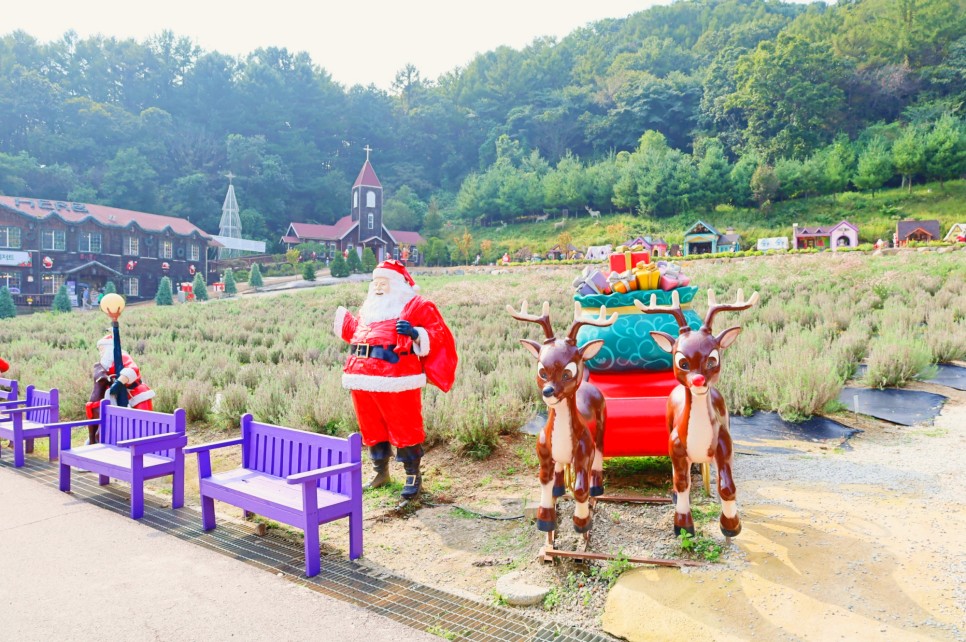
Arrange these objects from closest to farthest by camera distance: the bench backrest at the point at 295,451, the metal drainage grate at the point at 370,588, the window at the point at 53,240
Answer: the metal drainage grate at the point at 370,588
the bench backrest at the point at 295,451
the window at the point at 53,240

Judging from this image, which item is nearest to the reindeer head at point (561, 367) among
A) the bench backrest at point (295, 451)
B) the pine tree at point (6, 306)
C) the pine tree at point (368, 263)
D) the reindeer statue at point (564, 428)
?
the reindeer statue at point (564, 428)

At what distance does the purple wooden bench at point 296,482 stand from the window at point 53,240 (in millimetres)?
40742

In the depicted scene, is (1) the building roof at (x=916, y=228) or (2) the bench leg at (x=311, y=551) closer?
(2) the bench leg at (x=311, y=551)

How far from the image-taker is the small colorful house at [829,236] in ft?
113

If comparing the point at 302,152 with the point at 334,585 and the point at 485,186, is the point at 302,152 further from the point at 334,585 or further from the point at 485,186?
the point at 334,585

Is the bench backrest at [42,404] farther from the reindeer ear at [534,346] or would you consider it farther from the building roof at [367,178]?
the building roof at [367,178]

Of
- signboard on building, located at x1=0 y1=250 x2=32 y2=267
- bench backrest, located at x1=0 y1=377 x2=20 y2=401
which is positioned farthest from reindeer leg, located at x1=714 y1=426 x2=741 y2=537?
signboard on building, located at x1=0 y1=250 x2=32 y2=267

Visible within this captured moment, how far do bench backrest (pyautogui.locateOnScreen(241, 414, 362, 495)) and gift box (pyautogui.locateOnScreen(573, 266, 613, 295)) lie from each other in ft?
7.61

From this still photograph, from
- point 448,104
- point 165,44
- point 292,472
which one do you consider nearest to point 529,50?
point 448,104

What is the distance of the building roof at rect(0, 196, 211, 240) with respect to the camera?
3659 cm

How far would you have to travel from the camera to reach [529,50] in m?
101

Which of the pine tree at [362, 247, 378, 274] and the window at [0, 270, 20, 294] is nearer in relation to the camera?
the window at [0, 270, 20, 294]

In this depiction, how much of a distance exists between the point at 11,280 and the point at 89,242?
494 centimetres

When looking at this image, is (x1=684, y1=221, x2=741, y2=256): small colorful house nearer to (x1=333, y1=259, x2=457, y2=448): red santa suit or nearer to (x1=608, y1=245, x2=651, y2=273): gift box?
(x1=608, y1=245, x2=651, y2=273): gift box
